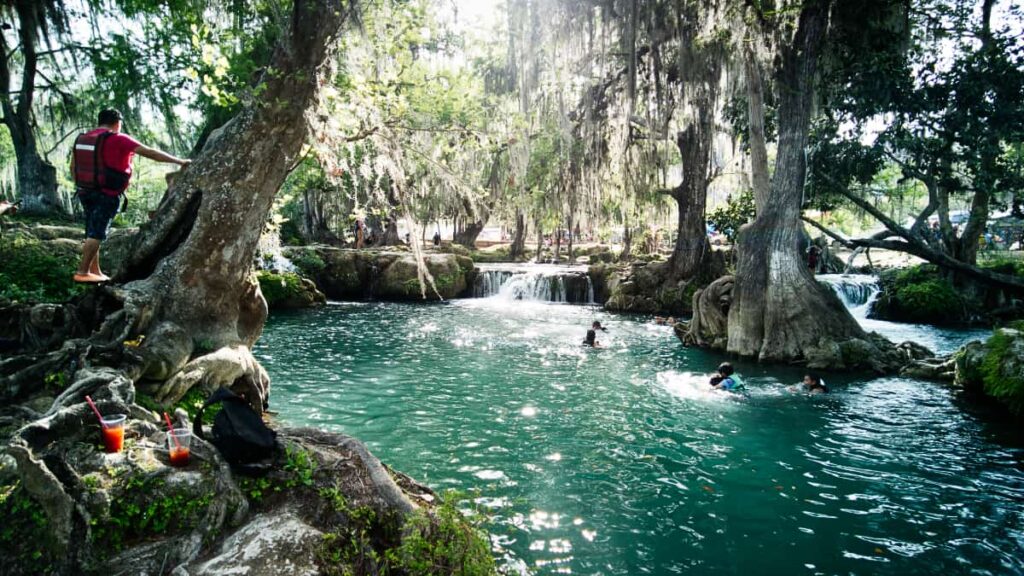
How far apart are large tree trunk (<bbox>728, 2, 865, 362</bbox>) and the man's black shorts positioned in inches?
527

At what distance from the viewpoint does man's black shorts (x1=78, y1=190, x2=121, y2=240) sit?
5.98 meters

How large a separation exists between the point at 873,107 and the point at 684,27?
Result: 5.49m

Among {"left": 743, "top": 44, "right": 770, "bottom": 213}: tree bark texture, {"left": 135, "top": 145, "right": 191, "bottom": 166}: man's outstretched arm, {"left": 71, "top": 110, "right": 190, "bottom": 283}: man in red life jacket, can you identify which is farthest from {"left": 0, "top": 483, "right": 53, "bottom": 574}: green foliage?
{"left": 743, "top": 44, "right": 770, "bottom": 213}: tree bark texture

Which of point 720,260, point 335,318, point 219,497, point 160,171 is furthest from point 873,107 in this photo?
point 160,171

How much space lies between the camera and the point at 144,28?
13531 mm

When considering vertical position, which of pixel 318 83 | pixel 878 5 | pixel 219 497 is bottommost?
pixel 219 497

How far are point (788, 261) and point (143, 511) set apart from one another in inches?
545

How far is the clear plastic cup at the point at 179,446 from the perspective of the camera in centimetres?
404

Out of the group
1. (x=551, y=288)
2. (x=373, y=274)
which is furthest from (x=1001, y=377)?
(x=373, y=274)

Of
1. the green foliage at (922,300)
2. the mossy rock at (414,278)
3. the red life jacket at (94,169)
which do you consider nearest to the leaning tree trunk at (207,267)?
the red life jacket at (94,169)

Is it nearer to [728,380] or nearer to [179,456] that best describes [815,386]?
[728,380]

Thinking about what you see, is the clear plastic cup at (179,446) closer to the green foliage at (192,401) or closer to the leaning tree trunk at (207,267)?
the leaning tree trunk at (207,267)

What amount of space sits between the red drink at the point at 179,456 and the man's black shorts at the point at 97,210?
3.63m

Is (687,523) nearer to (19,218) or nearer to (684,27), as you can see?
(684,27)
